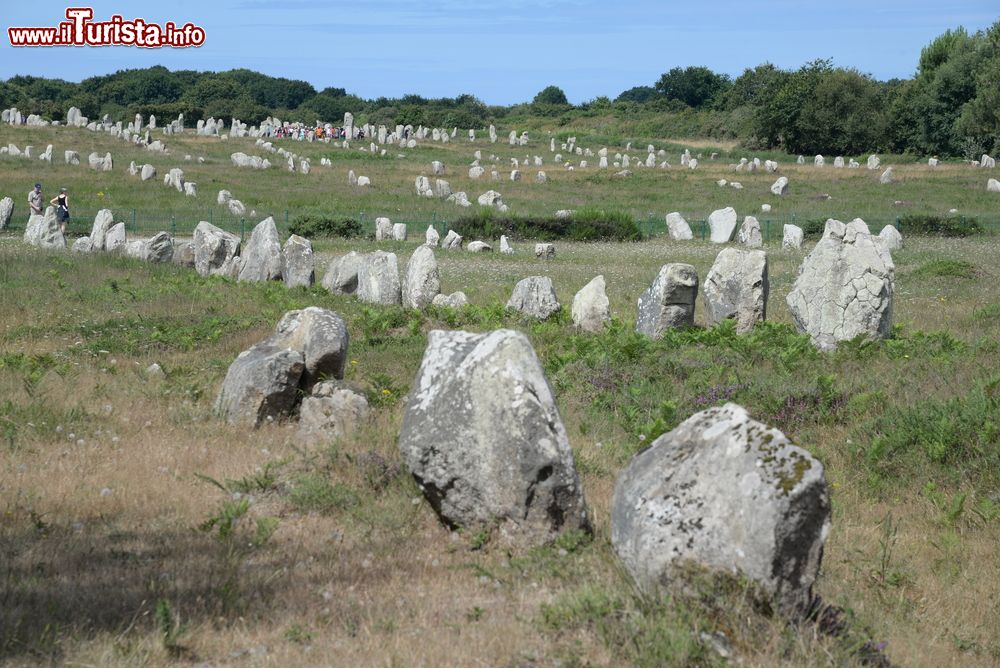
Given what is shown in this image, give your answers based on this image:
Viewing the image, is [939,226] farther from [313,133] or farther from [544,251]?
[313,133]

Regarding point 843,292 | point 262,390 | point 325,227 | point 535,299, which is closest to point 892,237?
point 325,227

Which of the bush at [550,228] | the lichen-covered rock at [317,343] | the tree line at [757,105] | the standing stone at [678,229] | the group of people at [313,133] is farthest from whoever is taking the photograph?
the group of people at [313,133]

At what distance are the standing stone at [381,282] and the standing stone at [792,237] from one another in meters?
15.4

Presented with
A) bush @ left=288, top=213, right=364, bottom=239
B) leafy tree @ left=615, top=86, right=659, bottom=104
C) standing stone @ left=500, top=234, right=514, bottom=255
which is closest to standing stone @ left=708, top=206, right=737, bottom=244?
standing stone @ left=500, top=234, right=514, bottom=255

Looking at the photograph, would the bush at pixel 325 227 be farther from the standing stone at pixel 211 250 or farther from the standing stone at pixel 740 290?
the standing stone at pixel 740 290

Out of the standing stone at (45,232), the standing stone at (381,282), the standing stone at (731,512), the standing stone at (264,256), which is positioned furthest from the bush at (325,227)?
the standing stone at (731,512)

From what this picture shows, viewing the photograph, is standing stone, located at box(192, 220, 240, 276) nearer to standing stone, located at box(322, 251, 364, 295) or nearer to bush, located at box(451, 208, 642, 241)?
standing stone, located at box(322, 251, 364, 295)

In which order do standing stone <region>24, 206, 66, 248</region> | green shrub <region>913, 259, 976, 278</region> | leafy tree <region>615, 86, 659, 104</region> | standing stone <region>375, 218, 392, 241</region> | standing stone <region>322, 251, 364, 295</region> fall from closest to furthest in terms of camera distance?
standing stone <region>322, 251, 364, 295</region>
green shrub <region>913, 259, 976, 278</region>
standing stone <region>24, 206, 66, 248</region>
standing stone <region>375, 218, 392, 241</region>
leafy tree <region>615, 86, 659, 104</region>

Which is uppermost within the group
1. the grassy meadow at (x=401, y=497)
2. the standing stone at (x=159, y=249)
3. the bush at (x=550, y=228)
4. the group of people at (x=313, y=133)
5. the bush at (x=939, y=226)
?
the group of people at (x=313, y=133)

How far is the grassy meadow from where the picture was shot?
18.1 ft

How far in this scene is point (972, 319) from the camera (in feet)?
54.3

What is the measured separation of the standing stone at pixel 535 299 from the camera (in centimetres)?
1689

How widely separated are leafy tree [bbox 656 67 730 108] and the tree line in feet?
0.46

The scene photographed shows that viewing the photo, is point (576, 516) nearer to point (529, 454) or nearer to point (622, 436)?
point (529, 454)
